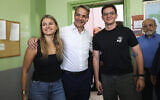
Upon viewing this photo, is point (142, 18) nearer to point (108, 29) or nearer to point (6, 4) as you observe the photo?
point (108, 29)

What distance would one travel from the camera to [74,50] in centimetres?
171

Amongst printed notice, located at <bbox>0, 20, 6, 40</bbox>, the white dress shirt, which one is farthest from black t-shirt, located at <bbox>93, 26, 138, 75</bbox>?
printed notice, located at <bbox>0, 20, 6, 40</bbox>

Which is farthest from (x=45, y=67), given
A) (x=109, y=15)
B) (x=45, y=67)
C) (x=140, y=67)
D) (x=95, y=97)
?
(x=95, y=97)

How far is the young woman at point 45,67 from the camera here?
1.40 metres

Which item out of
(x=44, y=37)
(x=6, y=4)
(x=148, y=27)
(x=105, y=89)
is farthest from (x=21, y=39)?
(x=148, y=27)

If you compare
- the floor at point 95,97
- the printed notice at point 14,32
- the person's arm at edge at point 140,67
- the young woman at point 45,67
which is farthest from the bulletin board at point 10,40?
the person's arm at edge at point 140,67

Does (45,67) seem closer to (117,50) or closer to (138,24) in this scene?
(117,50)

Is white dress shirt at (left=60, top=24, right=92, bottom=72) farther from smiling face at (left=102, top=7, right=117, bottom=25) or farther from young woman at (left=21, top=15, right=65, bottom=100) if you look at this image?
smiling face at (left=102, top=7, right=117, bottom=25)

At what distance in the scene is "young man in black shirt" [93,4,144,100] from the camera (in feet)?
5.16

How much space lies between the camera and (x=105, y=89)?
5.42 ft

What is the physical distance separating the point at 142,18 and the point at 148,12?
0.13m

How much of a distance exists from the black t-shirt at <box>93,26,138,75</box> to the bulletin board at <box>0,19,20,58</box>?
4.97 ft

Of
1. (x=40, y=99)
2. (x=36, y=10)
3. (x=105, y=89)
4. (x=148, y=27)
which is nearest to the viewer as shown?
(x=40, y=99)

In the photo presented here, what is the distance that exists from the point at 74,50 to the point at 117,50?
49 centimetres
